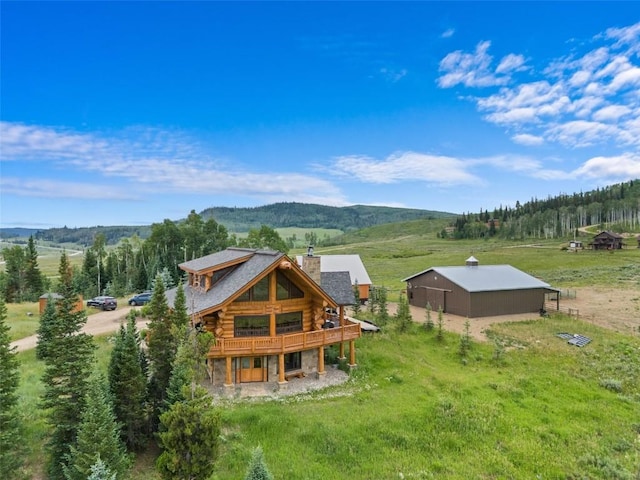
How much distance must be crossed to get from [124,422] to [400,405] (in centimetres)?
1057

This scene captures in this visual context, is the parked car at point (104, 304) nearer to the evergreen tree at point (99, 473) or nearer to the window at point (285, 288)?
the window at point (285, 288)

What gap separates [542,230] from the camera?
135875 mm

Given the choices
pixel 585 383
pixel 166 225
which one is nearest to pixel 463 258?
pixel 166 225

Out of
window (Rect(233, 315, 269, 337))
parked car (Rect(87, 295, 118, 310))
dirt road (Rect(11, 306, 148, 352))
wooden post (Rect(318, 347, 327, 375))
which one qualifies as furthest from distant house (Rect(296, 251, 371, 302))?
window (Rect(233, 315, 269, 337))

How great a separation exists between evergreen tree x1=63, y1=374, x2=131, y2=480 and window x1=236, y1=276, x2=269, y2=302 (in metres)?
7.99

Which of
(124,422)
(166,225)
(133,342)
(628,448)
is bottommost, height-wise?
(628,448)

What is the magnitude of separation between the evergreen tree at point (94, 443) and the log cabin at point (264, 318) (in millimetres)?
6093

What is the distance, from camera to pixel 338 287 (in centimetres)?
2298

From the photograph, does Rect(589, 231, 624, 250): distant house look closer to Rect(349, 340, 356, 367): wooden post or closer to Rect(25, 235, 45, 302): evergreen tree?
Rect(349, 340, 356, 367): wooden post

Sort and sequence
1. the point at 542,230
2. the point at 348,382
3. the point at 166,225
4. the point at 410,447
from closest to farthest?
the point at 410,447
the point at 348,382
the point at 166,225
the point at 542,230

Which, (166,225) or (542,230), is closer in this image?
(166,225)

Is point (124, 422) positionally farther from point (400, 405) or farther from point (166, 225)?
point (166, 225)

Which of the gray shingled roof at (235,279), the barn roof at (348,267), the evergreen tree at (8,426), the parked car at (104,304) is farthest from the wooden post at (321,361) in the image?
the parked car at (104,304)

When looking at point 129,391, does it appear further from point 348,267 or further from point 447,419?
point 348,267
